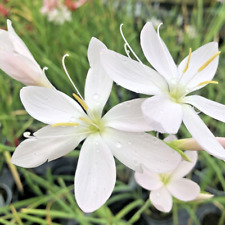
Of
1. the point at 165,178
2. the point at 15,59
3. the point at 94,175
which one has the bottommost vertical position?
the point at 165,178

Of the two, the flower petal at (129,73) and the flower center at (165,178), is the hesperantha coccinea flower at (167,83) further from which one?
the flower center at (165,178)

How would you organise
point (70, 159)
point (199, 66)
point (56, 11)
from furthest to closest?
point (56, 11) → point (70, 159) → point (199, 66)

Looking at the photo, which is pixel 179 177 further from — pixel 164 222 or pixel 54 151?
pixel 164 222

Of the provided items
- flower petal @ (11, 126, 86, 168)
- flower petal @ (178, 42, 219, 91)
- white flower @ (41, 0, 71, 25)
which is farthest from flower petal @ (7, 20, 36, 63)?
white flower @ (41, 0, 71, 25)

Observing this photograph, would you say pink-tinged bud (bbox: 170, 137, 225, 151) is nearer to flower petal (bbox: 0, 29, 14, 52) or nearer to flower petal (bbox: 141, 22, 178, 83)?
flower petal (bbox: 141, 22, 178, 83)

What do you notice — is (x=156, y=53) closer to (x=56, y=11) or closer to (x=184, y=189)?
(x=184, y=189)

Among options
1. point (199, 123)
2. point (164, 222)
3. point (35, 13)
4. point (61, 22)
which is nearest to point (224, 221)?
point (164, 222)

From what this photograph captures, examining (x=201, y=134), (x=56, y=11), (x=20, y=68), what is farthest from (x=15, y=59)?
(x=56, y=11)
